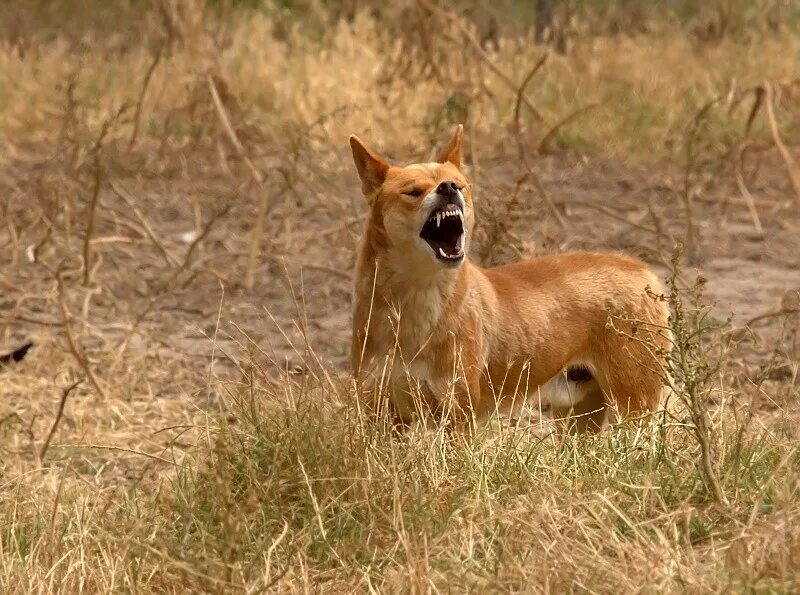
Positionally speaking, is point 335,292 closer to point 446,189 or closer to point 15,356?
point 15,356

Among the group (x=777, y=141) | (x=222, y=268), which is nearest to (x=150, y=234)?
(x=222, y=268)

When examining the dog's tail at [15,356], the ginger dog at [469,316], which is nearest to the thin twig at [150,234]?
the dog's tail at [15,356]

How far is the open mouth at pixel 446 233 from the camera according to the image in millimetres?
5383

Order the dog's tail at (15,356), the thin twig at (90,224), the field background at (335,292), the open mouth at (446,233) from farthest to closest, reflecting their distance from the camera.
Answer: the thin twig at (90,224) < the dog's tail at (15,356) < the open mouth at (446,233) < the field background at (335,292)

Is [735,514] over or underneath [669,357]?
underneath

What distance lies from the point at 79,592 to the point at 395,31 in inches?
408

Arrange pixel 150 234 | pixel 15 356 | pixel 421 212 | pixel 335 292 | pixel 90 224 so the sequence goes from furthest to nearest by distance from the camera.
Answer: pixel 335 292 → pixel 150 234 → pixel 90 224 → pixel 15 356 → pixel 421 212

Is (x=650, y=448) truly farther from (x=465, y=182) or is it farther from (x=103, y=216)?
(x=103, y=216)

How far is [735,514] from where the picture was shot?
14.4ft

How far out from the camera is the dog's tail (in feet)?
24.2

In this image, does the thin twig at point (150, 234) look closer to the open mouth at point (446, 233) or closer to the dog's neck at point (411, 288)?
the dog's neck at point (411, 288)

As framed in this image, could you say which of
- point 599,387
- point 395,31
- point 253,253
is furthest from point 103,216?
point 395,31

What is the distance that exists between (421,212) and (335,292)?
12.0 feet

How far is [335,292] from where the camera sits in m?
8.99
